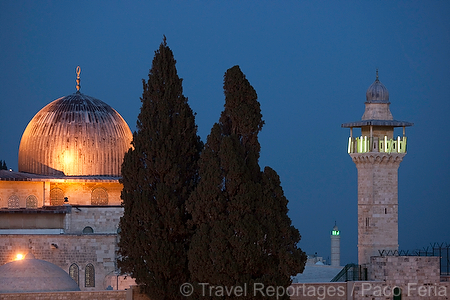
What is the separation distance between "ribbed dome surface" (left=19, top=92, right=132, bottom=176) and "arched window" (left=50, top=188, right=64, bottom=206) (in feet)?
1.96

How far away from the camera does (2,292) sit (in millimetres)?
22906

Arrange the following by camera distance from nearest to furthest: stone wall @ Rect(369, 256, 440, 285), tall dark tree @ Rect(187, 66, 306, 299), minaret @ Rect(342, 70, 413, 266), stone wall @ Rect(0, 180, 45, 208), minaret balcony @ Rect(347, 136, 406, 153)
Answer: tall dark tree @ Rect(187, 66, 306, 299)
stone wall @ Rect(369, 256, 440, 285)
stone wall @ Rect(0, 180, 45, 208)
minaret @ Rect(342, 70, 413, 266)
minaret balcony @ Rect(347, 136, 406, 153)

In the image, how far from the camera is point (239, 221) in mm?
21125

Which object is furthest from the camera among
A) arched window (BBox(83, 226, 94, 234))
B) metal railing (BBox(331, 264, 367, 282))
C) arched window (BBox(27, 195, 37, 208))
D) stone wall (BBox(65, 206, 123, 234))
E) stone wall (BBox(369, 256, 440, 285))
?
arched window (BBox(27, 195, 37, 208))

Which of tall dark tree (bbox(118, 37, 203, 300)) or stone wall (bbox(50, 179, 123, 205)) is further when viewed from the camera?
stone wall (bbox(50, 179, 123, 205))

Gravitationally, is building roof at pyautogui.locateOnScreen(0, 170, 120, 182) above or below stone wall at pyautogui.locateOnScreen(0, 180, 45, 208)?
above

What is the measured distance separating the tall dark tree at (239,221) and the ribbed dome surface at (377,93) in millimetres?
14488

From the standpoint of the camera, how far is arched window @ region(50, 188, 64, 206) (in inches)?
1243

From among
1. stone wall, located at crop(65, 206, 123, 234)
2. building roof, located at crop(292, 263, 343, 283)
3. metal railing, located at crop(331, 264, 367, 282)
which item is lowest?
building roof, located at crop(292, 263, 343, 283)

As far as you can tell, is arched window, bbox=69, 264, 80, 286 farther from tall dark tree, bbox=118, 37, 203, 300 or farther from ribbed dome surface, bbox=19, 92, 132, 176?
tall dark tree, bbox=118, 37, 203, 300

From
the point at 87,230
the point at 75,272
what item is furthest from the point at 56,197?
the point at 75,272

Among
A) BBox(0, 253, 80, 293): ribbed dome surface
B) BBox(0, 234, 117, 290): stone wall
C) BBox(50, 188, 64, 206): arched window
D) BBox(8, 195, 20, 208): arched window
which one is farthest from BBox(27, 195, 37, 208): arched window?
BBox(0, 253, 80, 293): ribbed dome surface

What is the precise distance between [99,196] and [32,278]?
27.0ft

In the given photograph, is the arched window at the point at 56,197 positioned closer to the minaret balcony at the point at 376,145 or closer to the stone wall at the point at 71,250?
the stone wall at the point at 71,250
